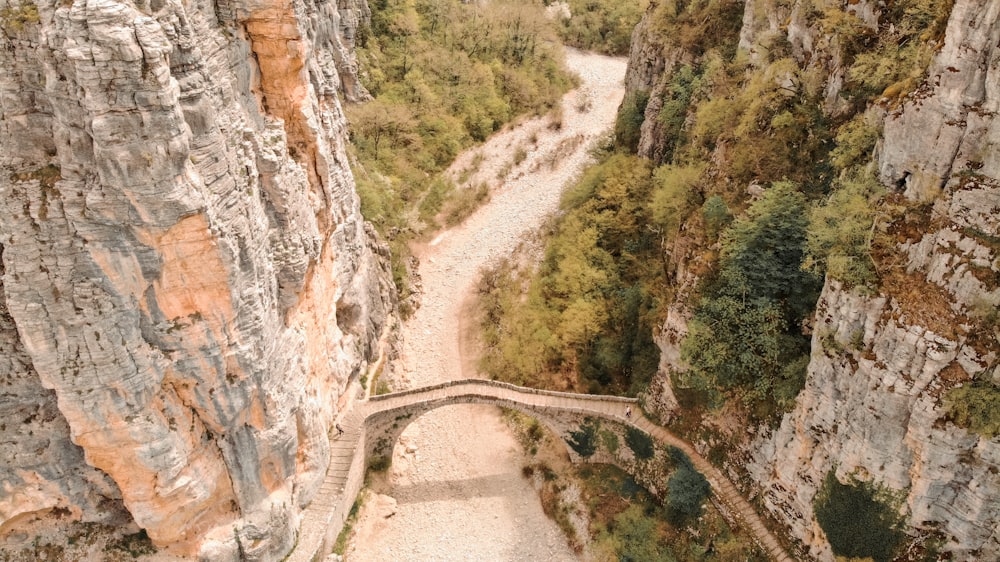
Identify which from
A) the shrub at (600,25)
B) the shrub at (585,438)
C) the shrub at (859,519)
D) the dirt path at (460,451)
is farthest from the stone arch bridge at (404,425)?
the shrub at (600,25)

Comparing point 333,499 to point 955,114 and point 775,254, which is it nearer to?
point 775,254

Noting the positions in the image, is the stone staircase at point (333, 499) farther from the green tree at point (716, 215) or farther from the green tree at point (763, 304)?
the green tree at point (716, 215)

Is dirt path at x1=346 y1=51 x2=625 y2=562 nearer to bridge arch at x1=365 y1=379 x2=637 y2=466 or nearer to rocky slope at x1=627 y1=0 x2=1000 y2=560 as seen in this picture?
bridge arch at x1=365 y1=379 x2=637 y2=466

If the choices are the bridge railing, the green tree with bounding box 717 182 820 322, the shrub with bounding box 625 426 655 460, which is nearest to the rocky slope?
the green tree with bounding box 717 182 820 322

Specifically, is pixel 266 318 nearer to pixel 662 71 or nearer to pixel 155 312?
pixel 155 312

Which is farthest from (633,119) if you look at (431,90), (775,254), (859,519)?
(859,519)

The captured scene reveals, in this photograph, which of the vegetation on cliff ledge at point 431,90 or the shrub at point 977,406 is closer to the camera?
the shrub at point 977,406
